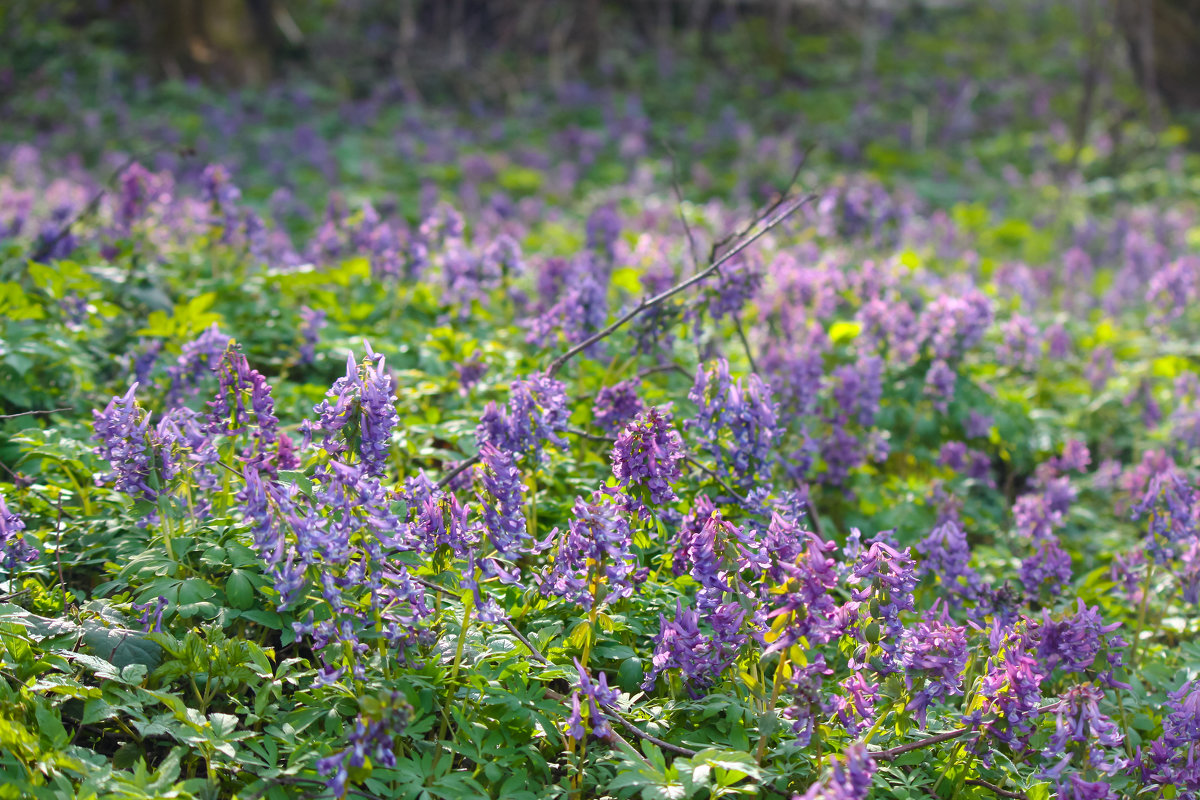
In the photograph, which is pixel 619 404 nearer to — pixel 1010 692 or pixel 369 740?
pixel 1010 692

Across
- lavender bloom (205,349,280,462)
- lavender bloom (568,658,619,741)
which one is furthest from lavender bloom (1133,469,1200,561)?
lavender bloom (205,349,280,462)

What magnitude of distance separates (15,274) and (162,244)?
1.07 meters

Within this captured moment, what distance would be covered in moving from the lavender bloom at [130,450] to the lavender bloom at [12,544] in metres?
0.27

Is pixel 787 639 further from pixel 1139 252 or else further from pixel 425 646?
pixel 1139 252

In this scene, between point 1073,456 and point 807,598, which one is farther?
point 1073,456

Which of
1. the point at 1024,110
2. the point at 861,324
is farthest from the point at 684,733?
the point at 1024,110

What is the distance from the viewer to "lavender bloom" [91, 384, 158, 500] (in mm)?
2656

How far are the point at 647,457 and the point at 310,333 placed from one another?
2.23m

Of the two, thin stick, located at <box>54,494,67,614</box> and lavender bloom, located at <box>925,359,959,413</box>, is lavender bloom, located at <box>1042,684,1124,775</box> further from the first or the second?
thin stick, located at <box>54,494,67,614</box>

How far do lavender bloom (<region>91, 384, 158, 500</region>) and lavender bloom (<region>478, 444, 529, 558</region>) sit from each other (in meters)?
0.94

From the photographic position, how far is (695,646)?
2744mm

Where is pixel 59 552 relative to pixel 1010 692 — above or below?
above

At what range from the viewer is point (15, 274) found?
16.6 ft

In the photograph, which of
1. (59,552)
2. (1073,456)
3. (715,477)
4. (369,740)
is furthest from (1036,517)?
(59,552)
